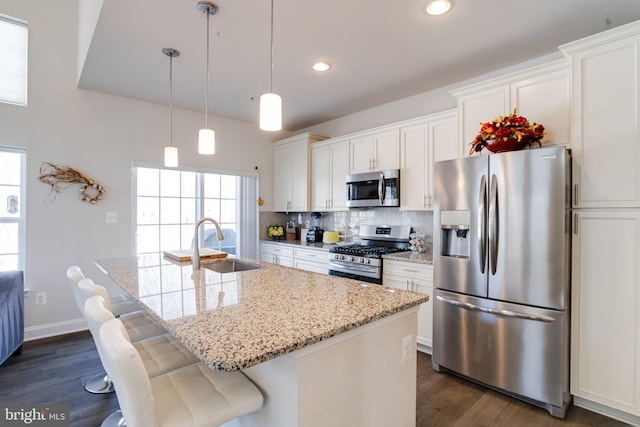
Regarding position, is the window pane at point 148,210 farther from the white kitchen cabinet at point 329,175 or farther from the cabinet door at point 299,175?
the white kitchen cabinet at point 329,175

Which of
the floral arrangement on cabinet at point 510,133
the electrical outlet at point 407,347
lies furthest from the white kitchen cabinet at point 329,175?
the electrical outlet at point 407,347

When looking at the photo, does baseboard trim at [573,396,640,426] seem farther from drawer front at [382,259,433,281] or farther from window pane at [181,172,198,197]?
window pane at [181,172,198,197]

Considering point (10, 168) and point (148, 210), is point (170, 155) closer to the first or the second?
point (148, 210)

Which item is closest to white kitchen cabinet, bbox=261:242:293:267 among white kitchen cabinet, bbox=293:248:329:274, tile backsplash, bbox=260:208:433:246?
white kitchen cabinet, bbox=293:248:329:274

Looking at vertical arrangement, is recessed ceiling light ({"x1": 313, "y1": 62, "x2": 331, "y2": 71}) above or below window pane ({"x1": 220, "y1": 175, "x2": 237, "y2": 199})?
above

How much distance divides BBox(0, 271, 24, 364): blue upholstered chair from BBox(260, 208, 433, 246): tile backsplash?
275cm

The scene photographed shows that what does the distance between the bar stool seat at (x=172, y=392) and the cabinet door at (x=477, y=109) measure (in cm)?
245

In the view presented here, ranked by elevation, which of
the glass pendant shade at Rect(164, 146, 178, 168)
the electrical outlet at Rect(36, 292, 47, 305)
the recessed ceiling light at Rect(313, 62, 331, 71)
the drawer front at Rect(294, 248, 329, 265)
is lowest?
the electrical outlet at Rect(36, 292, 47, 305)

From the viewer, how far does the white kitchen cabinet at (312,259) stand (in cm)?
391

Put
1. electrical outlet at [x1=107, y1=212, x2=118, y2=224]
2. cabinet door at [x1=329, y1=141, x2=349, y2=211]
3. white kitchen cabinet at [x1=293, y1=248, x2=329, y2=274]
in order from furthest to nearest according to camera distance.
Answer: cabinet door at [x1=329, y1=141, x2=349, y2=211], white kitchen cabinet at [x1=293, y1=248, x2=329, y2=274], electrical outlet at [x1=107, y1=212, x2=118, y2=224]

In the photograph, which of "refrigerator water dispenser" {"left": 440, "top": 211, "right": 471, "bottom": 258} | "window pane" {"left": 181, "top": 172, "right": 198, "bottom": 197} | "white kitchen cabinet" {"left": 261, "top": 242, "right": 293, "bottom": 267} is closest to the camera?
"refrigerator water dispenser" {"left": 440, "top": 211, "right": 471, "bottom": 258}

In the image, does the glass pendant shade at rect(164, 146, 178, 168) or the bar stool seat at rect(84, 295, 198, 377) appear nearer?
the bar stool seat at rect(84, 295, 198, 377)

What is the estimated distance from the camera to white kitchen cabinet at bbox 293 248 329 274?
12.8 feet

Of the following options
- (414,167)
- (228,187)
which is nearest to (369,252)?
(414,167)
